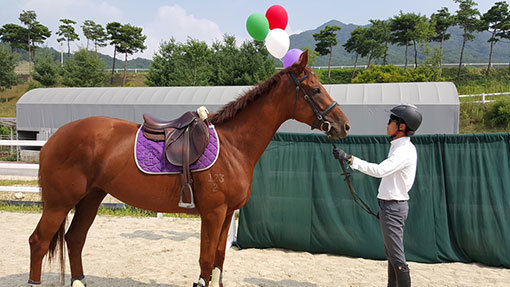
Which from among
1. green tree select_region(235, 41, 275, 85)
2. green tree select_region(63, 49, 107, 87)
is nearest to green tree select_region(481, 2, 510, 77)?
green tree select_region(235, 41, 275, 85)

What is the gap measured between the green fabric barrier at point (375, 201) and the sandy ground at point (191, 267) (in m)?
0.22

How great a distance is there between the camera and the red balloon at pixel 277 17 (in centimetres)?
446

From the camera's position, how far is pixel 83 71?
35312mm

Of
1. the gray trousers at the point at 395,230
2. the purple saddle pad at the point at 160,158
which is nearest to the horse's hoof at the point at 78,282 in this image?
the purple saddle pad at the point at 160,158

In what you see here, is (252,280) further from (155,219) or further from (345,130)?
(155,219)

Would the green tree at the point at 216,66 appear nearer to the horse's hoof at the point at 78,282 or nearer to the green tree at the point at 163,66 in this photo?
the green tree at the point at 163,66

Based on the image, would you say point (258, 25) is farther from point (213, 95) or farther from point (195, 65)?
point (195, 65)

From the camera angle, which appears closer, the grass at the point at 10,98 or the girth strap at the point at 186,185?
the girth strap at the point at 186,185

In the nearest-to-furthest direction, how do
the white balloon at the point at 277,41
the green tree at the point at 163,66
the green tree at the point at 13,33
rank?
the white balloon at the point at 277,41, the green tree at the point at 163,66, the green tree at the point at 13,33

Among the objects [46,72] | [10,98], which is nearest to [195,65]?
[46,72]

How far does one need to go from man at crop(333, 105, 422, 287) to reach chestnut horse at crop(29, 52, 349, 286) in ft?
1.43

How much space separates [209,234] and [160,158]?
79 centimetres

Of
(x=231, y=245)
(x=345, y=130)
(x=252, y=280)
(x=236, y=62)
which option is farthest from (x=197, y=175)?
(x=236, y=62)

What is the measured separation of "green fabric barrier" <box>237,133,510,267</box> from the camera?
4797 millimetres
